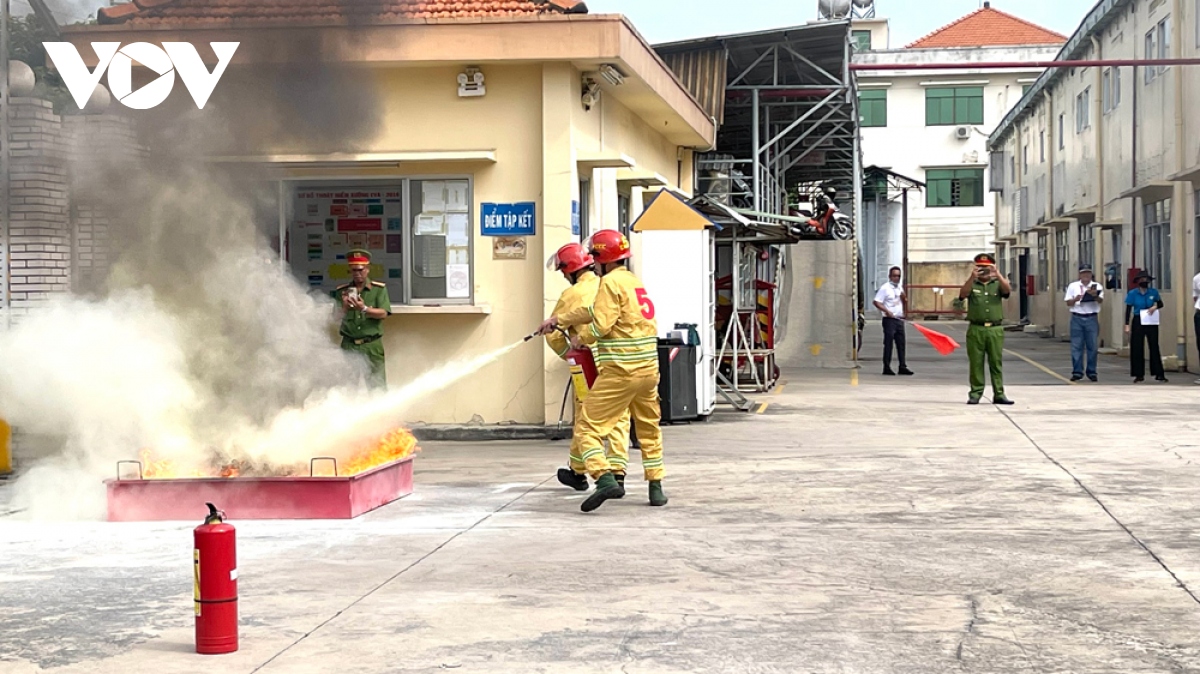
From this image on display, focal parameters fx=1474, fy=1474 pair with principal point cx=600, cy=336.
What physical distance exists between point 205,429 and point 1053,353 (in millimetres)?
23239

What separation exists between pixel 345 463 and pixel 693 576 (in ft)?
11.0

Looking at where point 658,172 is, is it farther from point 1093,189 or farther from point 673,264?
point 1093,189

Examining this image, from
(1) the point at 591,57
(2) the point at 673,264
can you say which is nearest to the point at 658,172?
(2) the point at 673,264

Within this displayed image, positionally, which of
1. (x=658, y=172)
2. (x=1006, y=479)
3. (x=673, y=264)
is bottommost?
(x=1006, y=479)

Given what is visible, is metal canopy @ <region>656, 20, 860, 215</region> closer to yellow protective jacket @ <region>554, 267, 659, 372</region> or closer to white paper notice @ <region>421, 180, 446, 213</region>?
white paper notice @ <region>421, 180, 446, 213</region>

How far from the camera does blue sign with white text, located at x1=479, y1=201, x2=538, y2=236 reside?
13891mm

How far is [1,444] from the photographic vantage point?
11414 millimetres

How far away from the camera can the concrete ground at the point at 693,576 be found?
18.0ft

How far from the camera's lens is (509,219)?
13.9 meters

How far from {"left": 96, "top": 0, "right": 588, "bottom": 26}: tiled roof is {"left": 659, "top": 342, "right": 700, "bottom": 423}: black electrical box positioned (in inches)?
141

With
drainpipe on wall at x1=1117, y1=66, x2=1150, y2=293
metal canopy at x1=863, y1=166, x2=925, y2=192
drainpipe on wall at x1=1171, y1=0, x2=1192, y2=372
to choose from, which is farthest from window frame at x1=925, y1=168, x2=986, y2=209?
drainpipe on wall at x1=1171, y1=0, x2=1192, y2=372

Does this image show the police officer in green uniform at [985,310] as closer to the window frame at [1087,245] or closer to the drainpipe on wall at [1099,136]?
the drainpipe on wall at [1099,136]

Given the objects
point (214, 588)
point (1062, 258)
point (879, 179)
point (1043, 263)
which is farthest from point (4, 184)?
point (879, 179)

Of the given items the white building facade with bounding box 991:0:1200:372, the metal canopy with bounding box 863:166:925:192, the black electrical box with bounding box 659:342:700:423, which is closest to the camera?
the black electrical box with bounding box 659:342:700:423
